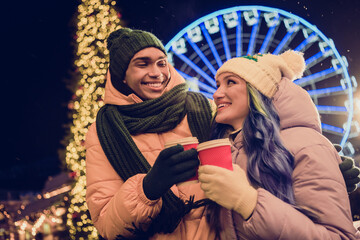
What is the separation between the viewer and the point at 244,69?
196 cm

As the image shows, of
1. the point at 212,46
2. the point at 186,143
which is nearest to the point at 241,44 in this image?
the point at 212,46

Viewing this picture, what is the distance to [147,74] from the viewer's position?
7.62 ft

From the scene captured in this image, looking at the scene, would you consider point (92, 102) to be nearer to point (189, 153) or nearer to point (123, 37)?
point (123, 37)

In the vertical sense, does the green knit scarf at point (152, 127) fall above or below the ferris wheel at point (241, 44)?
below

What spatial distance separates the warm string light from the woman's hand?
3.98 m

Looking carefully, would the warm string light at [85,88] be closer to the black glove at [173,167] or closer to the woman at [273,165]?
the woman at [273,165]

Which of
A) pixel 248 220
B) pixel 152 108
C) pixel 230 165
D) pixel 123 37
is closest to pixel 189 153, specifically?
pixel 230 165

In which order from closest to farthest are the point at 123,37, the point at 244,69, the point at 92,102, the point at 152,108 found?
the point at 244,69 < the point at 152,108 < the point at 123,37 < the point at 92,102

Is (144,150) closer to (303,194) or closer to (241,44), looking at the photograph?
(303,194)

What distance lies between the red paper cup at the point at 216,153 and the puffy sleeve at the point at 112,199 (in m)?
0.46

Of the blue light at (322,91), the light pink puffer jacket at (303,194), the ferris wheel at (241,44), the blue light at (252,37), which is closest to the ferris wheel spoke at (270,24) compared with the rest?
the ferris wheel at (241,44)

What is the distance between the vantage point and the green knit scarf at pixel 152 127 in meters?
1.87

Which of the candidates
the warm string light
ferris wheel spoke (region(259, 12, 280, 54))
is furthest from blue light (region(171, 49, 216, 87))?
the warm string light

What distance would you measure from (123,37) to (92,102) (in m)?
2.95
